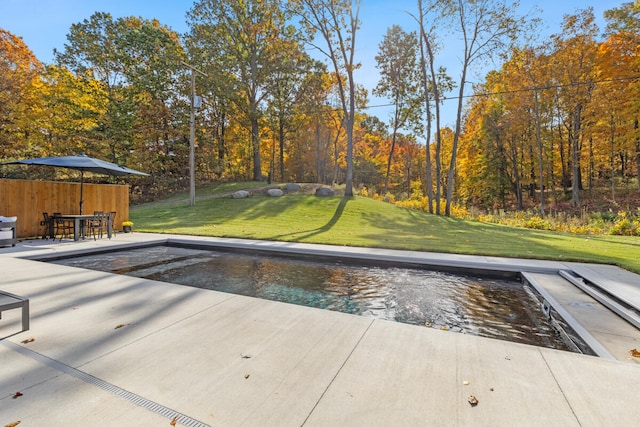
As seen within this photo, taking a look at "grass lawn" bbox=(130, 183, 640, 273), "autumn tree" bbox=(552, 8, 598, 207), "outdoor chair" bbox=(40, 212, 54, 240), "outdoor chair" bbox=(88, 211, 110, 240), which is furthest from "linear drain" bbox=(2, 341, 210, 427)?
"autumn tree" bbox=(552, 8, 598, 207)

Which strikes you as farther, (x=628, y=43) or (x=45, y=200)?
(x=628, y=43)

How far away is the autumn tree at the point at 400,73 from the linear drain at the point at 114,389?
2111 cm

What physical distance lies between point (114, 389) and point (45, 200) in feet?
29.3

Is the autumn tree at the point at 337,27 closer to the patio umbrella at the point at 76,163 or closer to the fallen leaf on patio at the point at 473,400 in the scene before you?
the patio umbrella at the point at 76,163

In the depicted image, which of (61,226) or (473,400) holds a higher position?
(61,226)

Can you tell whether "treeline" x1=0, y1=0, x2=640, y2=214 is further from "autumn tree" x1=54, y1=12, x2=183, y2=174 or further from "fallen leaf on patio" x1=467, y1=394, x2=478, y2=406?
"fallen leaf on patio" x1=467, y1=394, x2=478, y2=406

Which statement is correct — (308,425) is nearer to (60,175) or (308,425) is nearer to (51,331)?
(51,331)

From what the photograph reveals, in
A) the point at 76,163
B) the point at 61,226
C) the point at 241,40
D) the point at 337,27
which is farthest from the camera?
the point at 241,40

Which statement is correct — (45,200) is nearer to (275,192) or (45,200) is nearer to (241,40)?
(275,192)

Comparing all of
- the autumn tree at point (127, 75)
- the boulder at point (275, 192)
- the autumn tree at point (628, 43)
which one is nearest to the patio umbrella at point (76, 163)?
the boulder at point (275, 192)

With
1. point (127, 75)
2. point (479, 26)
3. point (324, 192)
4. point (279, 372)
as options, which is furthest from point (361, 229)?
point (127, 75)

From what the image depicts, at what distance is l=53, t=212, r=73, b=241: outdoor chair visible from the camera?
25.2ft

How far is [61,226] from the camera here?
26.4ft

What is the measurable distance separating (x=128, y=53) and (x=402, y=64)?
1801cm
